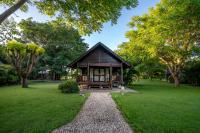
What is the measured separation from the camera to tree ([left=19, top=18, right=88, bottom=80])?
45.3 metres

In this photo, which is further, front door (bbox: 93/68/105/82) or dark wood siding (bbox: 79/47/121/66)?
front door (bbox: 93/68/105/82)

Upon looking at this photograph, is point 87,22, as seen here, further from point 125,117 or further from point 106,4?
point 125,117

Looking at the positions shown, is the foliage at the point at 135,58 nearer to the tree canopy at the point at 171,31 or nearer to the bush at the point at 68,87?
the tree canopy at the point at 171,31

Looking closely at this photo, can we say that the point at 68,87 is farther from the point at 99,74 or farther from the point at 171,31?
the point at 171,31

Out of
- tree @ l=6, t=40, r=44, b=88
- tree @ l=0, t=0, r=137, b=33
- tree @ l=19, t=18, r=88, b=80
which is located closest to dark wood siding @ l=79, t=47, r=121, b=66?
tree @ l=6, t=40, r=44, b=88

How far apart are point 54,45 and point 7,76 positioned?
63.5 feet

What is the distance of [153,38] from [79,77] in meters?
10.3

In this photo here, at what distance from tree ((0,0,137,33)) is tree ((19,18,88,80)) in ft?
109

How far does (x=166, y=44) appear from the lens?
2839 centimetres

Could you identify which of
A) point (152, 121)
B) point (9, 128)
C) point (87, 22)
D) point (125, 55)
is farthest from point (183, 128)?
point (125, 55)

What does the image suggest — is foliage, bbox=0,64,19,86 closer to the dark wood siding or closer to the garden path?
the dark wood siding

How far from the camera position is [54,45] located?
154 ft

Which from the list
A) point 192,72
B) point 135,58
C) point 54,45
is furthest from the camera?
point 54,45

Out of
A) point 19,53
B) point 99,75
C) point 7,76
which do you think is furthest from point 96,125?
point 7,76
